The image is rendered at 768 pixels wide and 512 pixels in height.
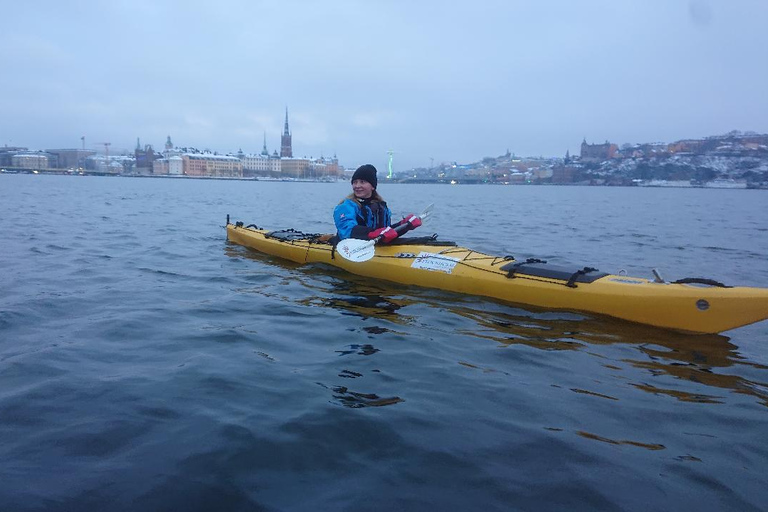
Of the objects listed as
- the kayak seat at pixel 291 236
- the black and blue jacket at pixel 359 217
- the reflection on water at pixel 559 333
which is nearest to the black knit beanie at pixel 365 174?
the black and blue jacket at pixel 359 217

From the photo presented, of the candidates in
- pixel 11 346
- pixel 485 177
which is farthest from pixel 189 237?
pixel 485 177

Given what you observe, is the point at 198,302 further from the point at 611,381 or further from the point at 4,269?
the point at 611,381

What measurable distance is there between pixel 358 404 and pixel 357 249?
3.83 metres

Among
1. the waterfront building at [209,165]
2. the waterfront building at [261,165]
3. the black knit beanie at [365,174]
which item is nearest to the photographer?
the black knit beanie at [365,174]

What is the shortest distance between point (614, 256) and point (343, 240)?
6.67 meters

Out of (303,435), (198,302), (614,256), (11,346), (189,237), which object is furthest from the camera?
(189,237)

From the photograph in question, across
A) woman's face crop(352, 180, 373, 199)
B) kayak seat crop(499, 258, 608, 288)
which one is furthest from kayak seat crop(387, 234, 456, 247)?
kayak seat crop(499, 258, 608, 288)

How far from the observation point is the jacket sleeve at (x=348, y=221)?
7488 mm

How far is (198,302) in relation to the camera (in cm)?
639

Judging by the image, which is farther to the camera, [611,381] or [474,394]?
[611,381]

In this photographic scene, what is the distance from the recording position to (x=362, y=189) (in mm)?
7758

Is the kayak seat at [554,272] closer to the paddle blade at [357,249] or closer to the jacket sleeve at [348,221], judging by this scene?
the paddle blade at [357,249]

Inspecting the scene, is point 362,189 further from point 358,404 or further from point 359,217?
point 358,404

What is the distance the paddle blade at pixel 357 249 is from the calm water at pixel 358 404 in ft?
1.65
